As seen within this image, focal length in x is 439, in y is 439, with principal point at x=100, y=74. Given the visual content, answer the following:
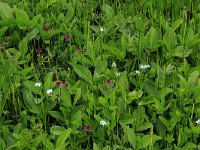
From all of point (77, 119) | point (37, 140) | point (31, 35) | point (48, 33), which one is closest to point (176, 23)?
point (48, 33)

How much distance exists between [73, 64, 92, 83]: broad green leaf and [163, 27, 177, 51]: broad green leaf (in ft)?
1.84

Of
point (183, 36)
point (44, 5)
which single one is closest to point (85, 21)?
point (44, 5)

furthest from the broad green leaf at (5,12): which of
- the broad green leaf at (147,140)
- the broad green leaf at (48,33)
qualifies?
the broad green leaf at (147,140)

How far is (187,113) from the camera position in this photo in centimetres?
235

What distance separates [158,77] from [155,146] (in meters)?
0.46

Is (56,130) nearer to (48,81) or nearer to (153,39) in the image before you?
(48,81)

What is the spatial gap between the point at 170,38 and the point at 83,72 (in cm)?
63

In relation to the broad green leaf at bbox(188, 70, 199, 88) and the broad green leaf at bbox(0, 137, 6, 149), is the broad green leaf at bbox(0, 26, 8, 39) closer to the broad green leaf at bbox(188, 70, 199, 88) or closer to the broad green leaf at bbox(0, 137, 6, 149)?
the broad green leaf at bbox(0, 137, 6, 149)

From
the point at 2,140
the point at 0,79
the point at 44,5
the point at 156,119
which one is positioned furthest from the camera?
the point at 44,5

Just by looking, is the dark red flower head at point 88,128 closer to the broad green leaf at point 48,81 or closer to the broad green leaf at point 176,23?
the broad green leaf at point 48,81

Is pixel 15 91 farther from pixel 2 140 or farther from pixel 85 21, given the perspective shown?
pixel 85 21

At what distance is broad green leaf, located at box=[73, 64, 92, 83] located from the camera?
101 inches

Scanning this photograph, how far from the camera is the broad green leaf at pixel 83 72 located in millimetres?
2578

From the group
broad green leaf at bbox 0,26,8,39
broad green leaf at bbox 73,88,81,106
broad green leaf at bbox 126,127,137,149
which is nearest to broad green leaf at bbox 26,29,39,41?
broad green leaf at bbox 0,26,8,39
